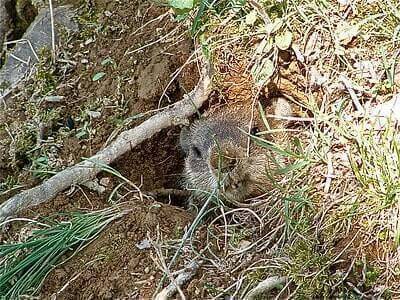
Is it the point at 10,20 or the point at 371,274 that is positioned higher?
the point at 10,20

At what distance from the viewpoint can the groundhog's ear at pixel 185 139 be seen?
3.38 meters

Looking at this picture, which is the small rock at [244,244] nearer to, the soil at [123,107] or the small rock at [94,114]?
the soil at [123,107]

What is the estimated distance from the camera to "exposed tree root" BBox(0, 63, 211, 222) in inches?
118

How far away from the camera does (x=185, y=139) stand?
3402mm

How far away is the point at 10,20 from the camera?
416 centimetres

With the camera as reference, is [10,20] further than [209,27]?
Yes

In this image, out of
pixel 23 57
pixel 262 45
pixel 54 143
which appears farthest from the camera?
pixel 23 57

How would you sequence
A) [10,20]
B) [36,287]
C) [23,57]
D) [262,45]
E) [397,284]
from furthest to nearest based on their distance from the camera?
[10,20], [23,57], [262,45], [36,287], [397,284]

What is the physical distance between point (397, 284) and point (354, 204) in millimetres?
314

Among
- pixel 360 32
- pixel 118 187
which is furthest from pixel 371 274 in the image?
pixel 118 187

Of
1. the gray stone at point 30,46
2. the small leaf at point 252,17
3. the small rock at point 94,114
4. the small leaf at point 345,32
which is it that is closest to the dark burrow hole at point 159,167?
the small rock at point 94,114

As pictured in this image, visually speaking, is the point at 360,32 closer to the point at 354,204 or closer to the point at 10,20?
the point at 354,204

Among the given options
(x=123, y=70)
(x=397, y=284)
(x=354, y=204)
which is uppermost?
(x=123, y=70)

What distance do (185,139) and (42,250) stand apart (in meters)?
1.04
